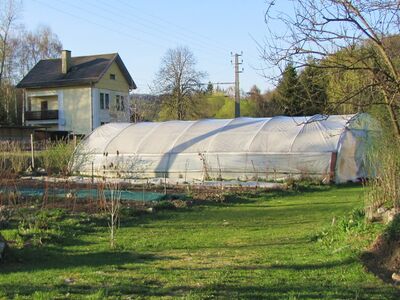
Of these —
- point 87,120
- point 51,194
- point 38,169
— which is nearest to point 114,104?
point 87,120

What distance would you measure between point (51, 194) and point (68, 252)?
7.05 m

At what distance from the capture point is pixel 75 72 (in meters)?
54.1

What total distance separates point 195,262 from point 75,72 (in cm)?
4928

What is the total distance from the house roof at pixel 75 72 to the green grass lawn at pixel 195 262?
4210 cm

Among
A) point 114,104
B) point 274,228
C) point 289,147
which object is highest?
point 114,104

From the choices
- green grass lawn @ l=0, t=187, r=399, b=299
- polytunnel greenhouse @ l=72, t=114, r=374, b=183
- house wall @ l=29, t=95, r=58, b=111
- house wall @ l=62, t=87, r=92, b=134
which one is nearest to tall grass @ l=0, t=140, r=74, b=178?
polytunnel greenhouse @ l=72, t=114, r=374, b=183

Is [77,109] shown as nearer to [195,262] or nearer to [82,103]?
[82,103]

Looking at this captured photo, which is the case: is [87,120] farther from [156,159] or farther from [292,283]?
[292,283]

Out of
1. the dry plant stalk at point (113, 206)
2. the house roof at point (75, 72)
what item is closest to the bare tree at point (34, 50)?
the house roof at point (75, 72)

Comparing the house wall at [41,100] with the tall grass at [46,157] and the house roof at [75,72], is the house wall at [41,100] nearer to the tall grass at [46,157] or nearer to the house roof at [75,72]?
the house roof at [75,72]

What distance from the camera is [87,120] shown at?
52.1 m

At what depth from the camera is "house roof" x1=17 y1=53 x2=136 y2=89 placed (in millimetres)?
52469

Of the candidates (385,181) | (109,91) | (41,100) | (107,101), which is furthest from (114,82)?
(385,181)

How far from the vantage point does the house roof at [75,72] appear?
2066 inches
